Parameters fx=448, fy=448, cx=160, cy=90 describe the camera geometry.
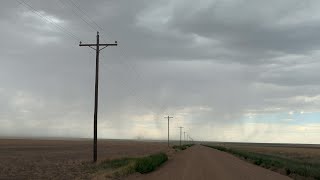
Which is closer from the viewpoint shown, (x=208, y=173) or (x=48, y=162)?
(x=208, y=173)

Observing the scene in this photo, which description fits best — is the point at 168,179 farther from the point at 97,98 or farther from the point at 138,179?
the point at 97,98

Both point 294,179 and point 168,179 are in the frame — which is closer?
point 168,179

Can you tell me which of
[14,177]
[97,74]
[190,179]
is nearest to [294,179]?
[190,179]

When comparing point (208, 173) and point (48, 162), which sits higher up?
point (48, 162)

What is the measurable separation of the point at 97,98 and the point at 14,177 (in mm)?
13688

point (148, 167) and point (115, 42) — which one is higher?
point (115, 42)

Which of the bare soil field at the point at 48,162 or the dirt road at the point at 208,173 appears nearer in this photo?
the dirt road at the point at 208,173

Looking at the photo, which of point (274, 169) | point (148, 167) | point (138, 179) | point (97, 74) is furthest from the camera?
point (97, 74)

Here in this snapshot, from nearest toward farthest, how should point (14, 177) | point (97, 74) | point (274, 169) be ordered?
point (14, 177) < point (274, 169) < point (97, 74)

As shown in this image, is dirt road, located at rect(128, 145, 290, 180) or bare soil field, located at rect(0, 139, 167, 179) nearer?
dirt road, located at rect(128, 145, 290, 180)

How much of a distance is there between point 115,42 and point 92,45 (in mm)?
2650

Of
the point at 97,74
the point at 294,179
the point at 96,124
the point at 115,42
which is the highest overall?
the point at 115,42

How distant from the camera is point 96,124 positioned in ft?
125

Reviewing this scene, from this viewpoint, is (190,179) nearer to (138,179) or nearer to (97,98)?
(138,179)
